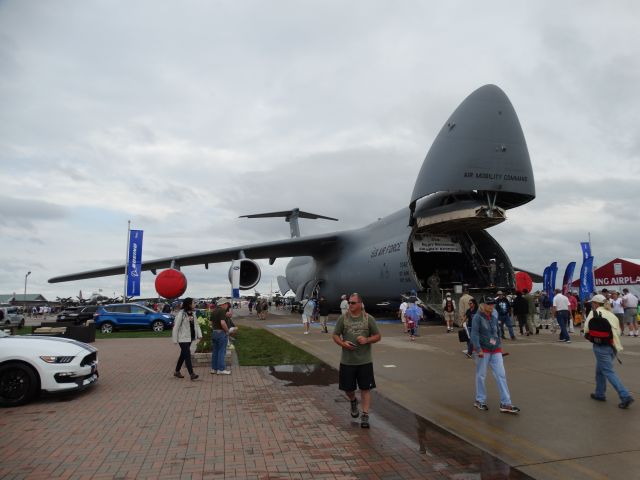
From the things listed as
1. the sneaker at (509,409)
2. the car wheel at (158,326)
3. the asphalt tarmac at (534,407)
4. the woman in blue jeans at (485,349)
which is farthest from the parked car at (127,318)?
the sneaker at (509,409)

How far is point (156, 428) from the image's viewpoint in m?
5.64

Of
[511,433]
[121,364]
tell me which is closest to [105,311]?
[121,364]

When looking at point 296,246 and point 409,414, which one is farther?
point 296,246

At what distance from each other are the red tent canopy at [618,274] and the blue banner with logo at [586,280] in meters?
8.24

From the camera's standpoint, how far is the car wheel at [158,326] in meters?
22.0

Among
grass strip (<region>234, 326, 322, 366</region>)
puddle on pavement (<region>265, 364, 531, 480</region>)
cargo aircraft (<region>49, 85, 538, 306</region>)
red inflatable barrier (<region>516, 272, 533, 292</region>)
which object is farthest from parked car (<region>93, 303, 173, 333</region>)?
red inflatable barrier (<region>516, 272, 533, 292</region>)

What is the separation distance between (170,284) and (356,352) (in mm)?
16903

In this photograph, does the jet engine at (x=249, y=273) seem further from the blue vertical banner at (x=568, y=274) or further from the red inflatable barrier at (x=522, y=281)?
the blue vertical banner at (x=568, y=274)

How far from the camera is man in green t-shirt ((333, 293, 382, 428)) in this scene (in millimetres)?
5910

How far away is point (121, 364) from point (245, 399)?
5087 mm

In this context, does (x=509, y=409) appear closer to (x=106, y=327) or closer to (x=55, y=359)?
(x=55, y=359)

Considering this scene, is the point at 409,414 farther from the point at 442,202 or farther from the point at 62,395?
the point at 442,202

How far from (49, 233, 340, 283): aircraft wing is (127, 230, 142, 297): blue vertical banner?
2.11 metres

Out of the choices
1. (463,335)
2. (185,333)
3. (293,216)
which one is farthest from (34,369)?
(293,216)
